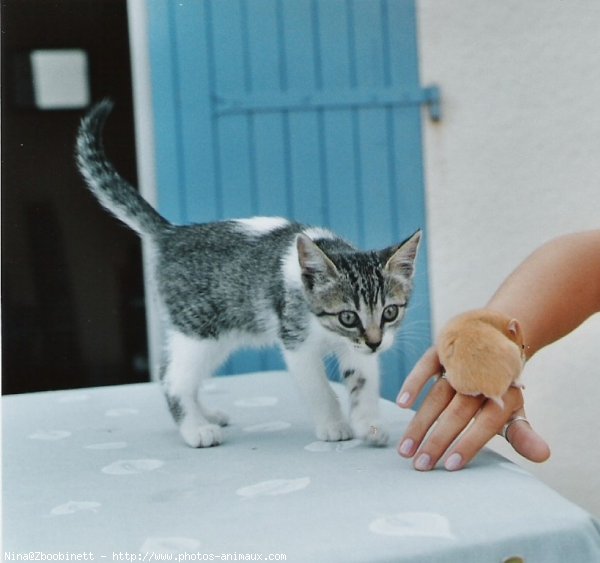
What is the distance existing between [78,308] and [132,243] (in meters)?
0.16

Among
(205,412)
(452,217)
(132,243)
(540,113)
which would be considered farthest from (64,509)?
(540,113)

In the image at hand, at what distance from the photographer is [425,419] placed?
78cm

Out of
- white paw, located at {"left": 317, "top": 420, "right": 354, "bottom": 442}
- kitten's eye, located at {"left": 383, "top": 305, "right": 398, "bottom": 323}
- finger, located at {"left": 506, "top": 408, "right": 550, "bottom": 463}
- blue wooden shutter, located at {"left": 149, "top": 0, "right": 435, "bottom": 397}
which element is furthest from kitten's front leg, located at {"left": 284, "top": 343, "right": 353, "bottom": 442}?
blue wooden shutter, located at {"left": 149, "top": 0, "right": 435, "bottom": 397}

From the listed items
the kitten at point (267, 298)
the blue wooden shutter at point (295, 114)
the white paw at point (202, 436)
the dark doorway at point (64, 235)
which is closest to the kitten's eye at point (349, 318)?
the kitten at point (267, 298)

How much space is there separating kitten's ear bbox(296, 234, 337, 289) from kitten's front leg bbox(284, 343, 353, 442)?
0.10m

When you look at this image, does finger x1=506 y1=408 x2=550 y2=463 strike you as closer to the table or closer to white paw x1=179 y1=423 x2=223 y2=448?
the table

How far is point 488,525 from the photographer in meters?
0.60

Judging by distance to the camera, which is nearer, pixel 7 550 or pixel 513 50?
pixel 7 550

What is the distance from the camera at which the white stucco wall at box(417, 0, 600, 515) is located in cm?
130

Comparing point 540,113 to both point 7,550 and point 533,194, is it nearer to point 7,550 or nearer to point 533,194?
point 533,194

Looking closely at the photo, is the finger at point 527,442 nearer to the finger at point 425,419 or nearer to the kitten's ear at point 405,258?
the finger at point 425,419

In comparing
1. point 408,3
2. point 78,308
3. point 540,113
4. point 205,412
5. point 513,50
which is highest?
point 408,3

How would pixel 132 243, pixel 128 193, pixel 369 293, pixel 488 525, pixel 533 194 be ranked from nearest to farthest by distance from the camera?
pixel 488 525
pixel 369 293
pixel 128 193
pixel 132 243
pixel 533 194

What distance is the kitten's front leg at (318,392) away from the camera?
0.90m
